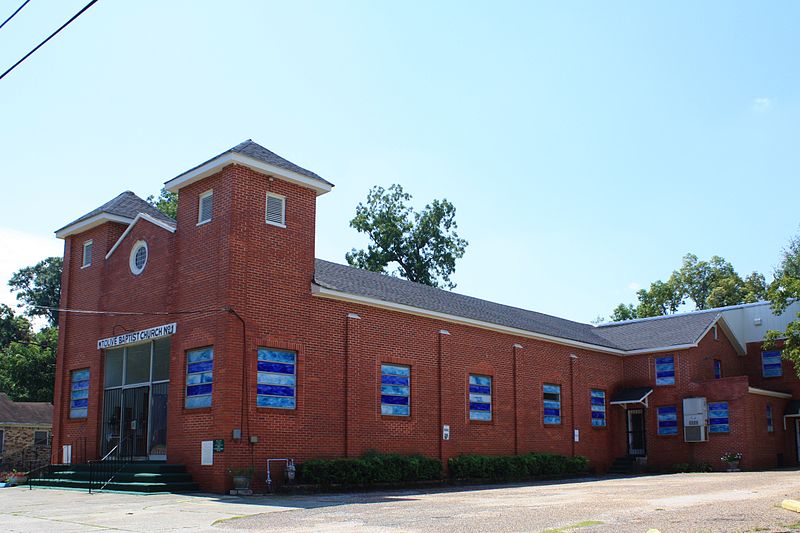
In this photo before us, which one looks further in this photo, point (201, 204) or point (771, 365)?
point (771, 365)

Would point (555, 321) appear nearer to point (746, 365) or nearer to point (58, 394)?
point (746, 365)

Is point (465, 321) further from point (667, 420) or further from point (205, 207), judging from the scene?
point (667, 420)

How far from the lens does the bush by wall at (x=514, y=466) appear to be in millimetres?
25688

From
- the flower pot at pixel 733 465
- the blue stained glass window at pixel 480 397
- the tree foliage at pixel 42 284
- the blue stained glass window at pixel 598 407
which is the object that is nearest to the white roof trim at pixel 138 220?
the blue stained glass window at pixel 480 397

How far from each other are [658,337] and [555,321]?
4.62 metres

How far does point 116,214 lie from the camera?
25.4 m

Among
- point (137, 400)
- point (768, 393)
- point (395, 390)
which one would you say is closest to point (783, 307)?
point (768, 393)

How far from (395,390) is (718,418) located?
15612 mm

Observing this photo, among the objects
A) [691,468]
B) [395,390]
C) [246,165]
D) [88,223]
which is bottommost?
[691,468]

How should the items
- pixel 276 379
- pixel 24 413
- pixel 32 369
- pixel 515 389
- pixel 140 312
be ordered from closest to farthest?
1. pixel 276 379
2. pixel 140 312
3. pixel 515 389
4. pixel 24 413
5. pixel 32 369

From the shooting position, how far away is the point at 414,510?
14.6 meters

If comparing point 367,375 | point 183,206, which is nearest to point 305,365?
point 367,375

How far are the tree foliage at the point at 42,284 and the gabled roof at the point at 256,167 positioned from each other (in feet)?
164

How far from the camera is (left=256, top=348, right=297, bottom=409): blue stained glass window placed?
20484 mm
